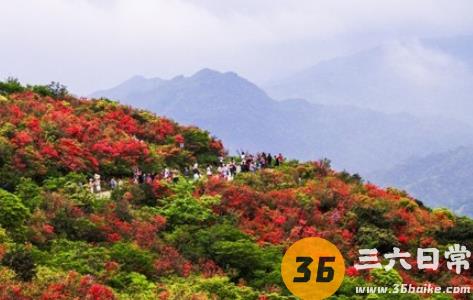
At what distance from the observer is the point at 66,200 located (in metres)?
27.8

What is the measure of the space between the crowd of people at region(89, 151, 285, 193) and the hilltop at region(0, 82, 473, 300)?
2.58 feet

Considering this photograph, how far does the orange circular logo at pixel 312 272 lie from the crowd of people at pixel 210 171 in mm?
13248

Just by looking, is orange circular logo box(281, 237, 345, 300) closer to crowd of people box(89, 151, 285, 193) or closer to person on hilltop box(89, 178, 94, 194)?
person on hilltop box(89, 178, 94, 194)

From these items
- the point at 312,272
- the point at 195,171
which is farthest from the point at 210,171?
the point at 312,272

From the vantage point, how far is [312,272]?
20.5 metres

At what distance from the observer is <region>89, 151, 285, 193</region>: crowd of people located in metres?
35.3

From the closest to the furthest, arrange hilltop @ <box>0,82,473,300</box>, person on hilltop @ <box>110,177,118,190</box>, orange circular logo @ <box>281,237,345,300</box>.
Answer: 1. orange circular logo @ <box>281,237,345,300</box>
2. hilltop @ <box>0,82,473,300</box>
3. person on hilltop @ <box>110,177,118,190</box>

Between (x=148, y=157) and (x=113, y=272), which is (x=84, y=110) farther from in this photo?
(x=113, y=272)

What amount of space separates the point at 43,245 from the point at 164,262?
393 cm

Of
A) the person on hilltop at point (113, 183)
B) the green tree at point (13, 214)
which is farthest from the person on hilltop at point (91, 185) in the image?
the green tree at point (13, 214)

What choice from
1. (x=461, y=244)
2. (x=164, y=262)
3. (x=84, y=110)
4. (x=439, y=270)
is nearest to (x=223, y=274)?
(x=164, y=262)

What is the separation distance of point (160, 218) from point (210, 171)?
42.8ft

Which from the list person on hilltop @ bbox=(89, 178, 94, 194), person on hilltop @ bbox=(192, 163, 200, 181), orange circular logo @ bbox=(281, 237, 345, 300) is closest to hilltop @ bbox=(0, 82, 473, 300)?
person on hilltop @ bbox=(89, 178, 94, 194)

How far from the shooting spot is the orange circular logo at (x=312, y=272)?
67.1 feet
